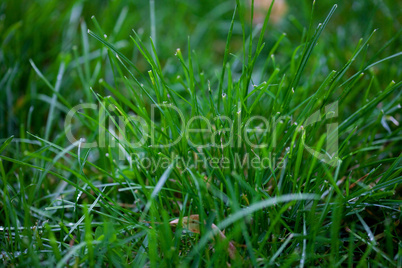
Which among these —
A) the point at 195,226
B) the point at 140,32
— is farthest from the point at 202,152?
the point at 140,32

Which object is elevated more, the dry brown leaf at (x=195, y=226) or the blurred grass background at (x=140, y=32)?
the blurred grass background at (x=140, y=32)

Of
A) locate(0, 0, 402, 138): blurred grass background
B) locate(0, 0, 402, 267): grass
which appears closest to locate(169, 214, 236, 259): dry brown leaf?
locate(0, 0, 402, 267): grass

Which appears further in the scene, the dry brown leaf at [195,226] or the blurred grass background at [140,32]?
the blurred grass background at [140,32]

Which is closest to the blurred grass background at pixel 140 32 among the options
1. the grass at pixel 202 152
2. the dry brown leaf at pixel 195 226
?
the grass at pixel 202 152

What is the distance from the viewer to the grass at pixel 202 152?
2.25 feet

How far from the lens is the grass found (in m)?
0.69

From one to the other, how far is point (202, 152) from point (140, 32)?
634 mm

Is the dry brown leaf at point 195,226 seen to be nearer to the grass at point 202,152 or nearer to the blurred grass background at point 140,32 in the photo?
the grass at point 202,152

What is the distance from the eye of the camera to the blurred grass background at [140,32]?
1.15m

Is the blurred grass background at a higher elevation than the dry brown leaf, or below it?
higher

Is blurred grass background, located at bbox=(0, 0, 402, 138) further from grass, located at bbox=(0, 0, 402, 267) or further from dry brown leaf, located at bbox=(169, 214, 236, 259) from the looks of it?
dry brown leaf, located at bbox=(169, 214, 236, 259)

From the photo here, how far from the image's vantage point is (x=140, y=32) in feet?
4.15

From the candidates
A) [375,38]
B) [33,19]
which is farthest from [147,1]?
[375,38]

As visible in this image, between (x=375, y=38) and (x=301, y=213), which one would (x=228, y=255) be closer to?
(x=301, y=213)
